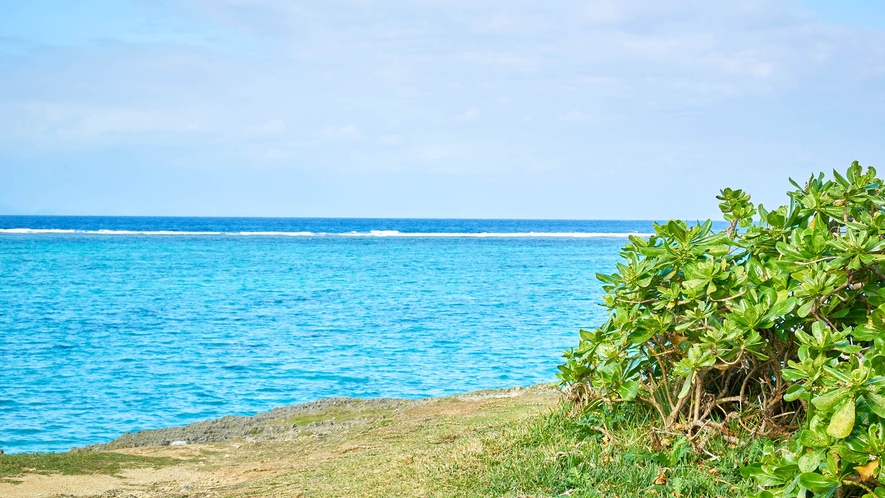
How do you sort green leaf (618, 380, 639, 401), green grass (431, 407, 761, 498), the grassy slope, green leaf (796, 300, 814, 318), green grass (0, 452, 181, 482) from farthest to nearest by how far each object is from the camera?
1. green grass (0, 452, 181, 482)
2. green leaf (618, 380, 639, 401)
3. the grassy slope
4. green grass (431, 407, 761, 498)
5. green leaf (796, 300, 814, 318)

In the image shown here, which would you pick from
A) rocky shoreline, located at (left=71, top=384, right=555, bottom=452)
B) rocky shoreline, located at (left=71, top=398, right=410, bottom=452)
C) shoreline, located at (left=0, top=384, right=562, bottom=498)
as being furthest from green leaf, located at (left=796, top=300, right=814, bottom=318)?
rocky shoreline, located at (left=71, top=398, right=410, bottom=452)

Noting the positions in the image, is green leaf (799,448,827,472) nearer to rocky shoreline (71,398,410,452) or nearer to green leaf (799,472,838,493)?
green leaf (799,472,838,493)

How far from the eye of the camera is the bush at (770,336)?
2.96 metres

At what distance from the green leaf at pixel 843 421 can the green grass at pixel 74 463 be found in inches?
257

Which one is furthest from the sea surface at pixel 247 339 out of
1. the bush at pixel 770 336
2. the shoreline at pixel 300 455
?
the bush at pixel 770 336

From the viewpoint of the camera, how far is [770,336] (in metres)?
4.00

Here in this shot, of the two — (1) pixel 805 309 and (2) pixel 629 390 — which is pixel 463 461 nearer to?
(2) pixel 629 390

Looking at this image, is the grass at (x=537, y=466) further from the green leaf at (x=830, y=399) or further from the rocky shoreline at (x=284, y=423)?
the rocky shoreline at (x=284, y=423)

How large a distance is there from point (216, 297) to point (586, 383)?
2337 centimetres

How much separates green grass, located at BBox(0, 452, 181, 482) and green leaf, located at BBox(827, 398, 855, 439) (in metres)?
6.53

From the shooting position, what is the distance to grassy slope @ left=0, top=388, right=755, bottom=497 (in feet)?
13.4

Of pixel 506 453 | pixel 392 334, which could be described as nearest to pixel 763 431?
pixel 506 453

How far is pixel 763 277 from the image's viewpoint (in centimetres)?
396

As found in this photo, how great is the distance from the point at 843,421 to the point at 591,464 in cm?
176
